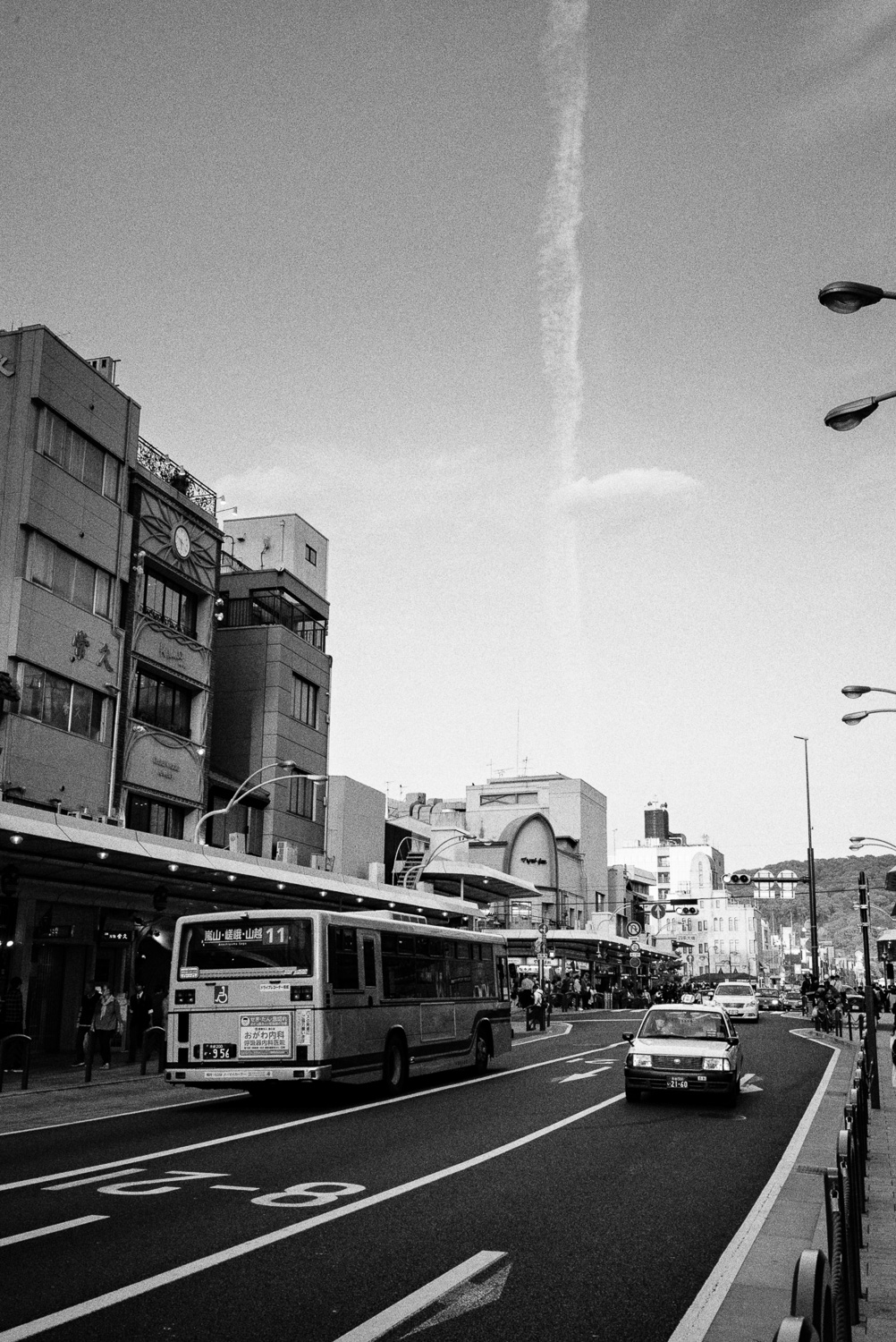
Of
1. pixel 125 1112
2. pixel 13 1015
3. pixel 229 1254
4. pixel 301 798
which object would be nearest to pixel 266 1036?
pixel 125 1112

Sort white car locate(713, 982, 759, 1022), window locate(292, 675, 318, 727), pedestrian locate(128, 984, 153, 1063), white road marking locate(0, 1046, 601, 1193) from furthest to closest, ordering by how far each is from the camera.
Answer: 1. window locate(292, 675, 318, 727)
2. white car locate(713, 982, 759, 1022)
3. pedestrian locate(128, 984, 153, 1063)
4. white road marking locate(0, 1046, 601, 1193)

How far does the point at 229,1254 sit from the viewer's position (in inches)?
Result: 334

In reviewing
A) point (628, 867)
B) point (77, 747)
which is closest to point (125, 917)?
point (77, 747)

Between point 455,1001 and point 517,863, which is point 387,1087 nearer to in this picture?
point 455,1001

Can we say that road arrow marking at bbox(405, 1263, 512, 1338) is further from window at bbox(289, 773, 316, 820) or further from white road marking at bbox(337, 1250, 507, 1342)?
window at bbox(289, 773, 316, 820)

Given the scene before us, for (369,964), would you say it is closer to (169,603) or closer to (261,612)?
(169,603)

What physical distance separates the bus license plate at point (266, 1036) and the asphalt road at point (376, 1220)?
94cm

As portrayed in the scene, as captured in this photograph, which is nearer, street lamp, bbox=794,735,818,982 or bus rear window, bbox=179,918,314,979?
bus rear window, bbox=179,918,314,979

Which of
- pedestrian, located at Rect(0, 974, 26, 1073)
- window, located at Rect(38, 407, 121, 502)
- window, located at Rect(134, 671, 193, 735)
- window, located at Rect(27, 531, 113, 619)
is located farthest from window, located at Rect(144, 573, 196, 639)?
pedestrian, located at Rect(0, 974, 26, 1073)

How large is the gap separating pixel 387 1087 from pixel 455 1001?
385cm

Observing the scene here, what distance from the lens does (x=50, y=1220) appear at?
31.5 ft

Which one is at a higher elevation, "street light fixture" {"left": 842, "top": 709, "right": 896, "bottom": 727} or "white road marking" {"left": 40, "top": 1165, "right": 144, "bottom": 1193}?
"street light fixture" {"left": 842, "top": 709, "right": 896, "bottom": 727}

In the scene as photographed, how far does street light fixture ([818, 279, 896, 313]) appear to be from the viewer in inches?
450

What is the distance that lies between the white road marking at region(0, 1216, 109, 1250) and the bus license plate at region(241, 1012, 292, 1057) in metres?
9.27
